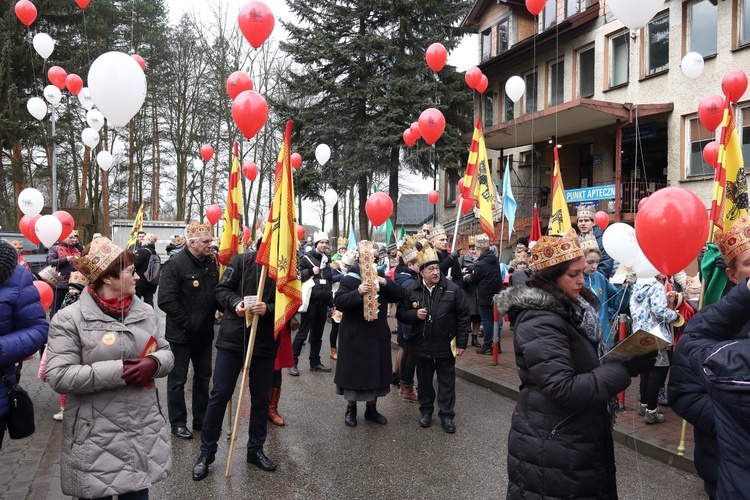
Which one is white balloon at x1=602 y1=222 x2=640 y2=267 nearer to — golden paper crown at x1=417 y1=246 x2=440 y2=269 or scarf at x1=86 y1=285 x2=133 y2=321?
golden paper crown at x1=417 y1=246 x2=440 y2=269

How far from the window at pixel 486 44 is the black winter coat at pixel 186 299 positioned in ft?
75.9

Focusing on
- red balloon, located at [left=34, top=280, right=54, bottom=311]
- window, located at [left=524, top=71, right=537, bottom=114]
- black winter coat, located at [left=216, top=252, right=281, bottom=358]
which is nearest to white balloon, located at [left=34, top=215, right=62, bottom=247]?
red balloon, located at [left=34, top=280, right=54, bottom=311]

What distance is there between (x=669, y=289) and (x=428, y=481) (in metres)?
3.73

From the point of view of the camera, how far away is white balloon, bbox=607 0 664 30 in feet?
17.2

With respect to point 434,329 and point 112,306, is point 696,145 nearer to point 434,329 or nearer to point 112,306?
point 434,329

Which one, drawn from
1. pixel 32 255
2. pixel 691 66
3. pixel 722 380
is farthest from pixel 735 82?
pixel 32 255

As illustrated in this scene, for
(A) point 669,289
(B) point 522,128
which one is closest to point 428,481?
(A) point 669,289

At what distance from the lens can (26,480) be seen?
4.65 meters

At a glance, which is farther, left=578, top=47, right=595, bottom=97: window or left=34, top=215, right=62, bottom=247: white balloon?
left=578, top=47, right=595, bottom=97: window

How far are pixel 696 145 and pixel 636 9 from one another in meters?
13.7

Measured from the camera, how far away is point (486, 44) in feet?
86.0

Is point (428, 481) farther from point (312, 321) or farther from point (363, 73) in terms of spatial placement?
point (363, 73)

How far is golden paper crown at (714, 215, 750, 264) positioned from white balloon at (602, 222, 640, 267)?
2.47m

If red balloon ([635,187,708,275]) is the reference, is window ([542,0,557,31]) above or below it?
above
